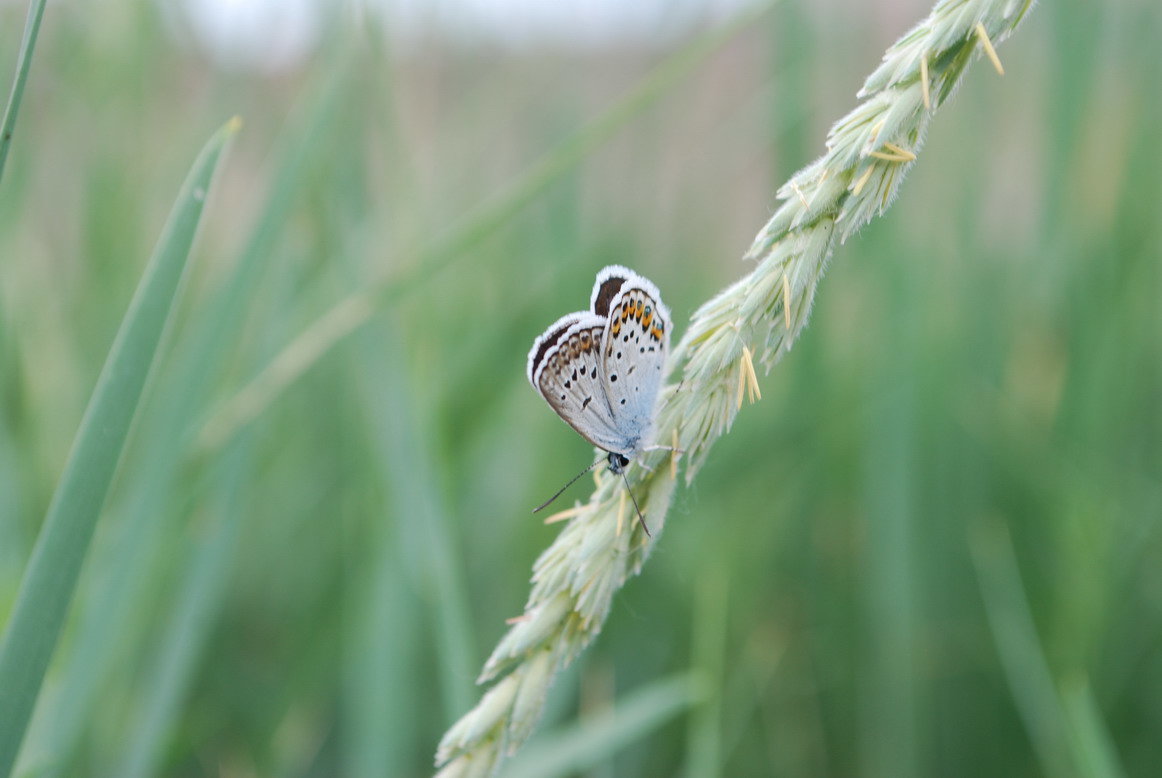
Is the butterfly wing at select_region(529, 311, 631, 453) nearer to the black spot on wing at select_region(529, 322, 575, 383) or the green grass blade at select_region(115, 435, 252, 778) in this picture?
the black spot on wing at select_region(529, 322, 575, 383)

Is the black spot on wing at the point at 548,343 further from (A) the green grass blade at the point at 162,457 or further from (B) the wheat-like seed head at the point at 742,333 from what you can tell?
(A) the green grass blade at the point at 162,457

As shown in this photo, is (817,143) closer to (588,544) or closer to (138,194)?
(138,194)

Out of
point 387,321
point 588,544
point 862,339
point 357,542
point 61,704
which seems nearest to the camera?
point 588,544

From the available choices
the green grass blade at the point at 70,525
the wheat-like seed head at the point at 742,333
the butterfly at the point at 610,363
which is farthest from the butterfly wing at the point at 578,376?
the green grass blade at the point at 70,525

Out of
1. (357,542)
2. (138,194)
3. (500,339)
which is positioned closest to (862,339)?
(500,339)

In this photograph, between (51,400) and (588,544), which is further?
(51,400)

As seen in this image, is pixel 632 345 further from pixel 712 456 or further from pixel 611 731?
pixel 712 456
